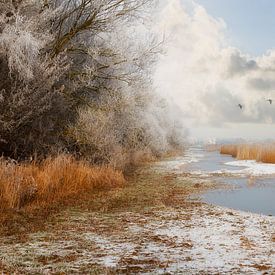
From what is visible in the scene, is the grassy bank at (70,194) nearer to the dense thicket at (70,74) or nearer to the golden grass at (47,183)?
the golden grass at (47,183)

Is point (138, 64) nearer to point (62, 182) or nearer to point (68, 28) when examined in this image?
point (68, 28)

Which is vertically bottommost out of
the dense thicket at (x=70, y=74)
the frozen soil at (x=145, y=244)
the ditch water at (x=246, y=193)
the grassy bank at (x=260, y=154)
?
the frozen soil at (x=145, y=244)

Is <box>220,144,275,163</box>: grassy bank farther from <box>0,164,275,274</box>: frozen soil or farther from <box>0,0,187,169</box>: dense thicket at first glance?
<box>0,164,275,274</box>: frozen soil

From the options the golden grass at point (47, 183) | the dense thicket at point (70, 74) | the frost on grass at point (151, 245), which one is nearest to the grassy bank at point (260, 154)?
the dense thicket at point (70, 74)

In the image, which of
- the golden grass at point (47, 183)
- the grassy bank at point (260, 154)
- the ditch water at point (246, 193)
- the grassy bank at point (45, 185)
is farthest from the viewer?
the grassy bank at point (260, 154)

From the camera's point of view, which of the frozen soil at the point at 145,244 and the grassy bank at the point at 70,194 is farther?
the grassy bank at the point at 70,194

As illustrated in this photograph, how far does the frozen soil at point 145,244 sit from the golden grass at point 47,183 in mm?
1038

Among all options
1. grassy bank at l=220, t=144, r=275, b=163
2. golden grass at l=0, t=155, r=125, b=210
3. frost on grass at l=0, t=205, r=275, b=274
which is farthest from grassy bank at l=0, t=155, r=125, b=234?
grassy bank at l=220, t=144, r=275, b=163

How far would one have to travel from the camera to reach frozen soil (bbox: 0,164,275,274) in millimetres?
5902

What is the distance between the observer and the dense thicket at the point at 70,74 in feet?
42.0

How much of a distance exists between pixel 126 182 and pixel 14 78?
5476mm

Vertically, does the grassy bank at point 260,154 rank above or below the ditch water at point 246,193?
above

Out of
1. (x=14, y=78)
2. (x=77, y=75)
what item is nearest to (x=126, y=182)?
(x=77, y=75)

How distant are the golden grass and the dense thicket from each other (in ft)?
4.91
